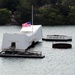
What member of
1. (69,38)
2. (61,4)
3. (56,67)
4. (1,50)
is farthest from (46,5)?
(56,67)

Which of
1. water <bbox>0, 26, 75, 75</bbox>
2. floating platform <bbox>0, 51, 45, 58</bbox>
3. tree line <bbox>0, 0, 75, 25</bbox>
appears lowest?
water <bbox>0, 26, 75, 75</bbox>

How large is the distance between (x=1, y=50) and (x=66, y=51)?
33.7 ft

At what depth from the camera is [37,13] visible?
137 meters

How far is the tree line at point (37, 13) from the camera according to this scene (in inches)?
5182

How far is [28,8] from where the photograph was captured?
13512 cm

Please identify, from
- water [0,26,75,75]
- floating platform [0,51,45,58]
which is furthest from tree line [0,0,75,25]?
floating platform [0,51,45,58]

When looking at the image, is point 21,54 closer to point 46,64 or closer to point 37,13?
point 46,64

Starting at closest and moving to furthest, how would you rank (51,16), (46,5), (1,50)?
(1,50), (51,16), (46,5)

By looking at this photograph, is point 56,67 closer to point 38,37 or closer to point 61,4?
point 38,37

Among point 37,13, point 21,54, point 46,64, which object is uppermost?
point 37,13

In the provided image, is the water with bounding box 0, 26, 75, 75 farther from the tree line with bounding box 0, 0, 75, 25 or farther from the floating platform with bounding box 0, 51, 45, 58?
the tree line with bounding box 0, 0, 75, 25

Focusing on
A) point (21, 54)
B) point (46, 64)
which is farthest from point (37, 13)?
point (46, 64)

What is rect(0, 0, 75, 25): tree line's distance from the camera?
432 feet

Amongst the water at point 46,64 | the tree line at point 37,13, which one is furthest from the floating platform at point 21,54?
the tree line at point 37,13
